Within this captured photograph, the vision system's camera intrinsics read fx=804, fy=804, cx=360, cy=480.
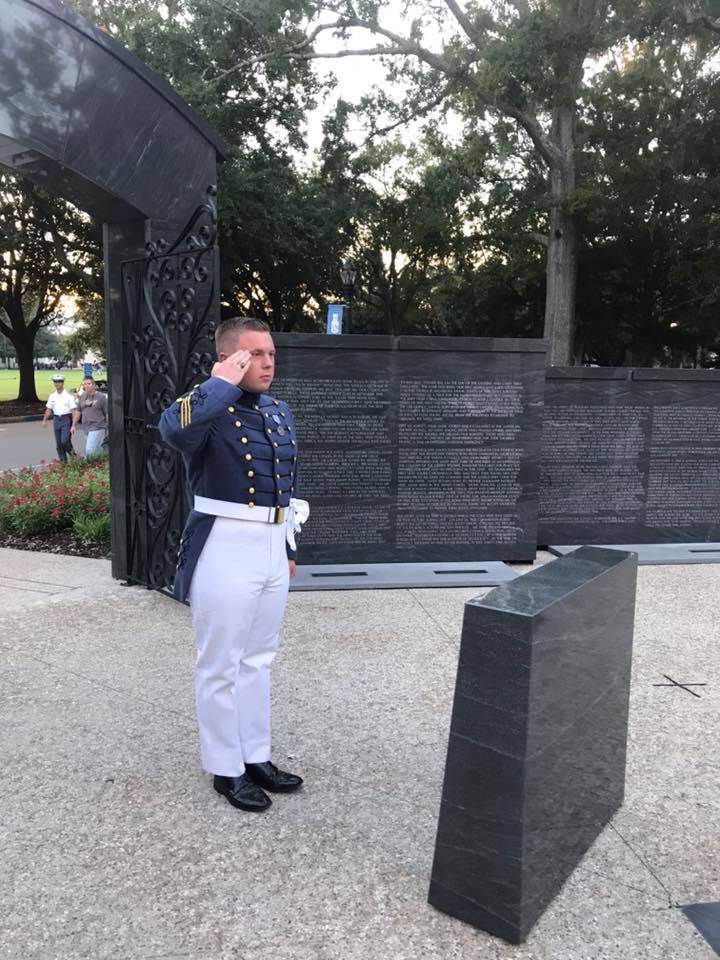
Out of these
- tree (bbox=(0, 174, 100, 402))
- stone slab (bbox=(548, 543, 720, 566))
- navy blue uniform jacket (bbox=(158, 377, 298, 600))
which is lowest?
stone slab (bbox=(548, 543, 720, 566))

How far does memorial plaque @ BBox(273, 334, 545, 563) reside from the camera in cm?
699

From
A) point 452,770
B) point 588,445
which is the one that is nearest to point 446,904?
point 452,770

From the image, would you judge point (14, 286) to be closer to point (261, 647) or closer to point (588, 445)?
point (588, 445)

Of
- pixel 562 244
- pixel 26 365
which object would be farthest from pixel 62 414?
pixel 26 365

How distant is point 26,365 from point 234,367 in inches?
1459

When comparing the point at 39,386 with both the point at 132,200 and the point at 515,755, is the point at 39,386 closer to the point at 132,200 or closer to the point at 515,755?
the point at 132,200

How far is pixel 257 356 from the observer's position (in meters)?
3.13

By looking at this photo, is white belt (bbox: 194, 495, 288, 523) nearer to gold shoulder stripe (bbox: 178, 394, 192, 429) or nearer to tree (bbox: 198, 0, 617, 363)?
gold shoulder stripe (bbox: 178, 394, 192, 429)

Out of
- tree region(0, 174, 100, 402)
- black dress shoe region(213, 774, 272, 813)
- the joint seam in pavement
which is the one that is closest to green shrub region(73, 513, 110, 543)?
black dress shoe region(213, 774, 272, 813)

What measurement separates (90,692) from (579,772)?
2726 millimetres

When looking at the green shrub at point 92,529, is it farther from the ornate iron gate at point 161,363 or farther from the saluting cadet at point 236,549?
the saluting cadet at point 236,549

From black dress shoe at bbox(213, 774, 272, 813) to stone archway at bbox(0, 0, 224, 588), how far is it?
9.84 feet

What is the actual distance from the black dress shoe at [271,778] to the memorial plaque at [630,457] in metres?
5.21

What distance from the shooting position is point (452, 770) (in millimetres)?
2539
